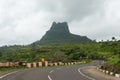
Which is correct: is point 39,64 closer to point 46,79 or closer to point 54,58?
point 46,79

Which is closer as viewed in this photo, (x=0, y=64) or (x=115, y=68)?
(x=115, y=68)

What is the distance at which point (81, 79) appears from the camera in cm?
2519

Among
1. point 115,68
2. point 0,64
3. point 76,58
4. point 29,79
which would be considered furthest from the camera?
point 76,58

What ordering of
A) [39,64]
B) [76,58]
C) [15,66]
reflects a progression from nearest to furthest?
1. [15,66]
2. [39,64]
3. [76,58]

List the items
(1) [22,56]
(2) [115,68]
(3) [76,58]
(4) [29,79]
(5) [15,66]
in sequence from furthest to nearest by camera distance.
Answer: (1) [22,56] < (3) [76,58] < (5) [15,66] < (2) [115,68] < (4) [29,79]

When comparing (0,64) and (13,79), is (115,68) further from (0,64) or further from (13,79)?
(0,64)

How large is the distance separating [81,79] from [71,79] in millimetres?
818

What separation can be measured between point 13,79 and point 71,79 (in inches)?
176

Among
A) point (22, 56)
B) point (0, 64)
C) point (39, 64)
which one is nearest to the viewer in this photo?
point (0, 64)

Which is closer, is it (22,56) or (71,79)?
(71,79)

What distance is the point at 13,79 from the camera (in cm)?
2514

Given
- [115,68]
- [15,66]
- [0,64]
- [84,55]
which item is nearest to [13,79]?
[115,68]

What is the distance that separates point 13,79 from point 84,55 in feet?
304

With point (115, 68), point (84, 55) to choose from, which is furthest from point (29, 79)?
point (84, 55)
